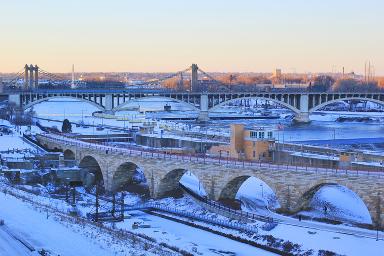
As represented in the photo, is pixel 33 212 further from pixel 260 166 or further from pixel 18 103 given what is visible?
pixel 18 103

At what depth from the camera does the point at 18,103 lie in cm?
6619

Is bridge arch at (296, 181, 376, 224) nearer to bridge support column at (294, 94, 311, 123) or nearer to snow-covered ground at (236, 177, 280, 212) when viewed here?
snow-covered ground at (236, 177, 280, 212)

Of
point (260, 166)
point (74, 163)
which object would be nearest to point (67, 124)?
point (74, 163)

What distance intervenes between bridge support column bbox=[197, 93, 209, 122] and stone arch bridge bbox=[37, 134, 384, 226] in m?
40.0

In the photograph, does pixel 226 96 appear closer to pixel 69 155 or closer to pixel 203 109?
pixel 203 109

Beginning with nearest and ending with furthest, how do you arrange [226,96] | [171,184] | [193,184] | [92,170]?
1. [171,184]
2. [193,184]
3. [92,170]
4. [226,96]

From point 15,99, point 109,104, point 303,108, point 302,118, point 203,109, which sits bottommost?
point 302,118

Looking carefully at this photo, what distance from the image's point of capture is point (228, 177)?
23000mm

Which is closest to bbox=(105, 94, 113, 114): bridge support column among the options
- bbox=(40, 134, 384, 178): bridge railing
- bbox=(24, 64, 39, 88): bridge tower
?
bbox=(24, 64, 39, 88): bridge tower

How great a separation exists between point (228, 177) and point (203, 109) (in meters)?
47.8

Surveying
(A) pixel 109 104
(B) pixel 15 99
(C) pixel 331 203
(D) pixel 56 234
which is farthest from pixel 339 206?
(A) pixel 109 104

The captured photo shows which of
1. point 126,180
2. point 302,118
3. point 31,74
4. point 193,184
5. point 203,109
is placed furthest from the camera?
point 31,74

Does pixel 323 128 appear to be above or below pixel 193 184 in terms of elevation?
above

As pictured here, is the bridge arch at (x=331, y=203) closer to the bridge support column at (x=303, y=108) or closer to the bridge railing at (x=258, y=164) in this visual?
the bridge railing at (x=258, y=164)
